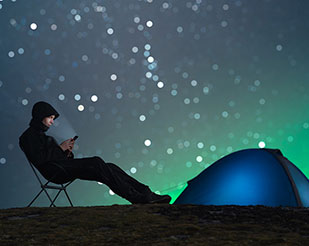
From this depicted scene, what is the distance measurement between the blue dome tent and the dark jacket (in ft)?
4.15

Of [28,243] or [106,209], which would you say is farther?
[106,209]

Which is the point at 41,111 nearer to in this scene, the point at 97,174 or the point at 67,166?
the point at 67,166

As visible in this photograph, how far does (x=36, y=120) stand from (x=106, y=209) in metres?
1.12

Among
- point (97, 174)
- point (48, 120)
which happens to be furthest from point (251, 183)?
point (48, 120)

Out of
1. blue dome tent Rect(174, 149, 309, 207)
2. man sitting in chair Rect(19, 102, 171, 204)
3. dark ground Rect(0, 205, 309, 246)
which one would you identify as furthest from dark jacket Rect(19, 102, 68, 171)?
blue dome tent Rect(174, 149, 309, 207)

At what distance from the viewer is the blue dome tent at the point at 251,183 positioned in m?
3.37

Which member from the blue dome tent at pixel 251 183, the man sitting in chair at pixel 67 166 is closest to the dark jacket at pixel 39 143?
the man sitting in chair at pixel 67 166

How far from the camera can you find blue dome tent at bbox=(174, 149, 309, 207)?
3373 millimetres

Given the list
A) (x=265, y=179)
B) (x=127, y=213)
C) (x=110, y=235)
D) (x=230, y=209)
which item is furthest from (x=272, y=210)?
(x=265, y=179)

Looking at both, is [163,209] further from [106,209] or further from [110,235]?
[110,235]

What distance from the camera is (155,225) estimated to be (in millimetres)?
1925

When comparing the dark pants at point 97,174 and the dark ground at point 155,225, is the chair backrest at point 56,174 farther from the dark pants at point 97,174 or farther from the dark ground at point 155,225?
the dark ground at point 155,225

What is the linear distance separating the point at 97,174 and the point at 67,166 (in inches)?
8.8

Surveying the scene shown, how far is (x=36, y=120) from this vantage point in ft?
10.5
